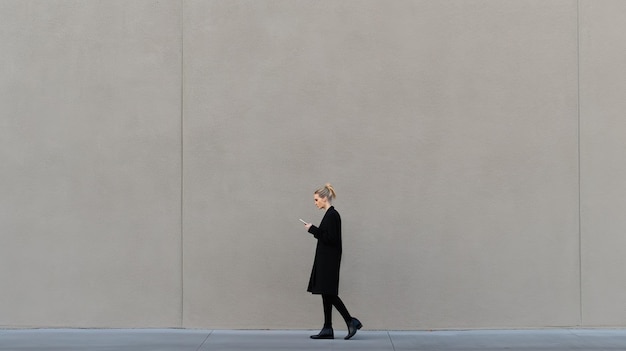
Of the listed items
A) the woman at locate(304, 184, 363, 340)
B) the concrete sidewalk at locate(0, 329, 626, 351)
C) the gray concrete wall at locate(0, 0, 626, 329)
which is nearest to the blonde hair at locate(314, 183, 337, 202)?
the woman at locate(304, 184, 363, 340)

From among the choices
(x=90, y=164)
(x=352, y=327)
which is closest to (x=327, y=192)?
(x=352, y=327)

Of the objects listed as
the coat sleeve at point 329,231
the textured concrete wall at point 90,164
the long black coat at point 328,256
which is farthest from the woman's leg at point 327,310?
the textured concrete wall at point 90,164

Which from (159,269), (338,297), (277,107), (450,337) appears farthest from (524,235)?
(159,269)

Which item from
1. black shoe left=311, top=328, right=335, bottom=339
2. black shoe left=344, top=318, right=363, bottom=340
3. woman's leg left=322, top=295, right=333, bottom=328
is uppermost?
woman's leg left=322, top=295, right=333, bottom=328

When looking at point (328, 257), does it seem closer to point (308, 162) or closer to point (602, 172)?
point (308, 162)

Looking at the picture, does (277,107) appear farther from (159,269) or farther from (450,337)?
(450,337)

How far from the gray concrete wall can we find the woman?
84 centimetres

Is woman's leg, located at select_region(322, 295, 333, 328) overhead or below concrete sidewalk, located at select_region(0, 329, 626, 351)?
overhead

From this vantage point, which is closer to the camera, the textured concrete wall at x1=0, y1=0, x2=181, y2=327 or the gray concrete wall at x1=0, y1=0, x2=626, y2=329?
the gray concrete wall at x1=0, y1=0, x2=626, y2=329

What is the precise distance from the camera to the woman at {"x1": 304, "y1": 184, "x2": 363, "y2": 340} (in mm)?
9594

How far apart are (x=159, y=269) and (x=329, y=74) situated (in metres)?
3.12

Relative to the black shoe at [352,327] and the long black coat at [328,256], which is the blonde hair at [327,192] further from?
the black shoe at [352,327]

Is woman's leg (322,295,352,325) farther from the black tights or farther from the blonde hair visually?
the blonde hair

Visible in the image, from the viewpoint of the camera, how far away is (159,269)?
10.7 m
